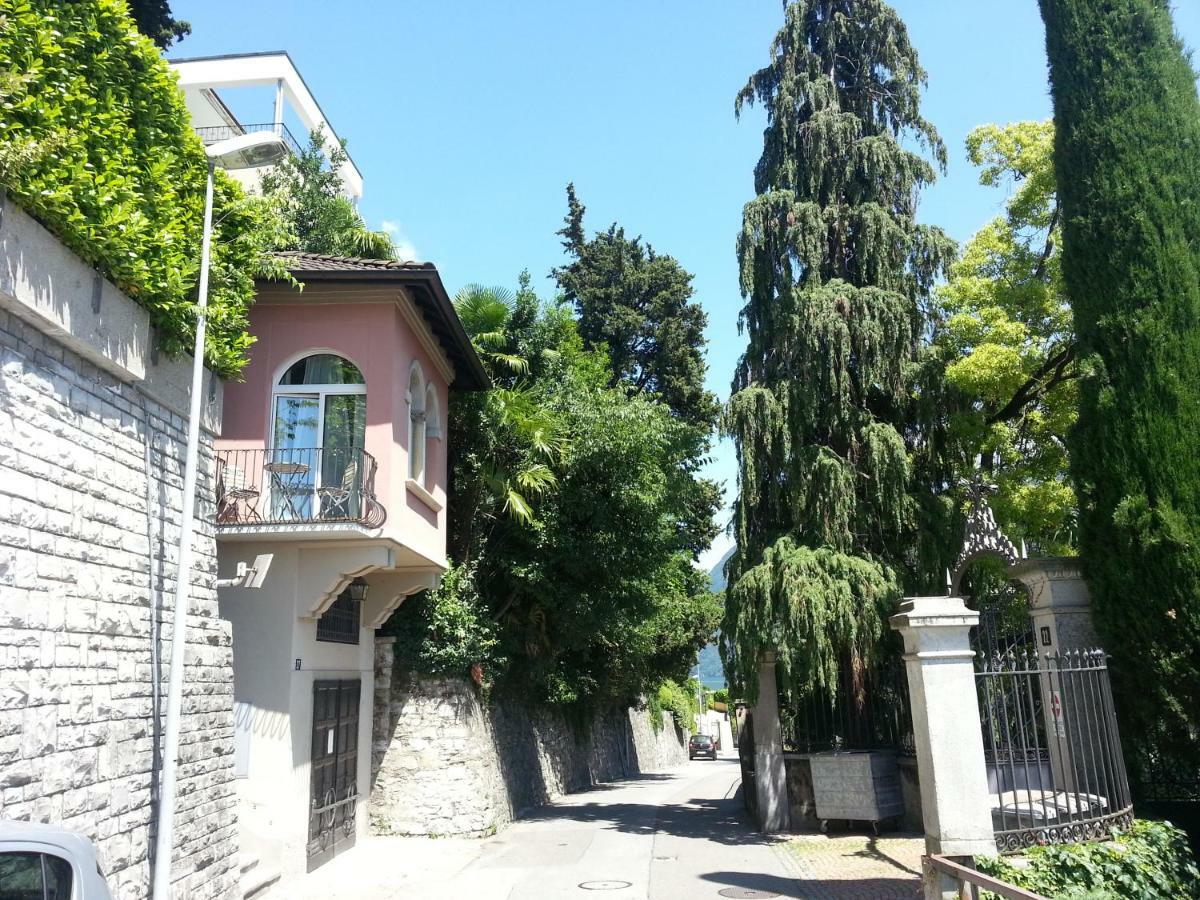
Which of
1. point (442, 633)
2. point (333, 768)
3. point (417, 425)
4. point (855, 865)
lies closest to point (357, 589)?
point (442, 633)

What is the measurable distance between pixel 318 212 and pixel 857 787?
15.0 meters

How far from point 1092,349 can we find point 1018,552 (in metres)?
2.91

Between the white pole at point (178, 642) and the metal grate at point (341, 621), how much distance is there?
4.40 meters

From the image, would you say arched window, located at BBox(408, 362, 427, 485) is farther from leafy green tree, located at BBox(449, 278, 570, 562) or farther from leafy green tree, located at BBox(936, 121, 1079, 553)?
leafy green tree, located at BBox(936, 121, 1079, 553)

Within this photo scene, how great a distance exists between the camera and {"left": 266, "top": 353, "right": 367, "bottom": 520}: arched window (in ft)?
36.0

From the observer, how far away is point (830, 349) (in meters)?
14.1

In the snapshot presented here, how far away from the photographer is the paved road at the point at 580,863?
34.8 feet

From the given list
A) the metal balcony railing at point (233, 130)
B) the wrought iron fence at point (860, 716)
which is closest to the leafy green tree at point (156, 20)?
the metal balcony railing at point (233, 130)

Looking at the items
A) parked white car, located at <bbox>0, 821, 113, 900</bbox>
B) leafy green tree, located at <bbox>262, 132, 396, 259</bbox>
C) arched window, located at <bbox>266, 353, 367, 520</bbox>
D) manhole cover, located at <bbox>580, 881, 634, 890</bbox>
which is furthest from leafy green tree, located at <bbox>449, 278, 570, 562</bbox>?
parked white car, located at <bbox>0, 821, 113, 900</bbox>

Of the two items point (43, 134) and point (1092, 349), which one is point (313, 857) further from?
point (1092, 349)

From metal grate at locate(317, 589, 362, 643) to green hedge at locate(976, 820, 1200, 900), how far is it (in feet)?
29.5

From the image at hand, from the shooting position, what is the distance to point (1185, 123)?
10.9 m

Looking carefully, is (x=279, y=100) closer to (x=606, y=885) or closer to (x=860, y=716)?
(x=860, y=716)

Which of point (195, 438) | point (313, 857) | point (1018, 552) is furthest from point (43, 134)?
point (1018, 552)
